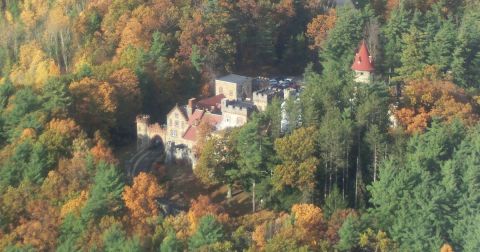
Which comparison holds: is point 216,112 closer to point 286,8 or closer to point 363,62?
point 363,62

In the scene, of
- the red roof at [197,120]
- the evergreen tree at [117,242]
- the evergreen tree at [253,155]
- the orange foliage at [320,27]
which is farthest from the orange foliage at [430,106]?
the evergreen tree at [117,242]

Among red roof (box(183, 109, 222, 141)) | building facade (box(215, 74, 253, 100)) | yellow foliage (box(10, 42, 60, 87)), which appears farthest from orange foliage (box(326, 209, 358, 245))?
yellow foliage (box(10, 42, 60, 87))

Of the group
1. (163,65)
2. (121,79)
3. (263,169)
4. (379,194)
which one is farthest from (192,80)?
(379,194)

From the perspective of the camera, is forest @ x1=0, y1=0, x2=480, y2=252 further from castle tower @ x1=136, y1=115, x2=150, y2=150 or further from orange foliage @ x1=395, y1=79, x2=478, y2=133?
castle tower @ x1=136, y1=115, x2=150, y2=150

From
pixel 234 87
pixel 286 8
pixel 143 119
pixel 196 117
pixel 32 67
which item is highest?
pixel 286 8

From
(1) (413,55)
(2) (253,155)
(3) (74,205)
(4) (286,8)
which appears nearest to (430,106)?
(1) (413,55)

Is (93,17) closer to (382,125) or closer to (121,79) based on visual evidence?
(121,79)
